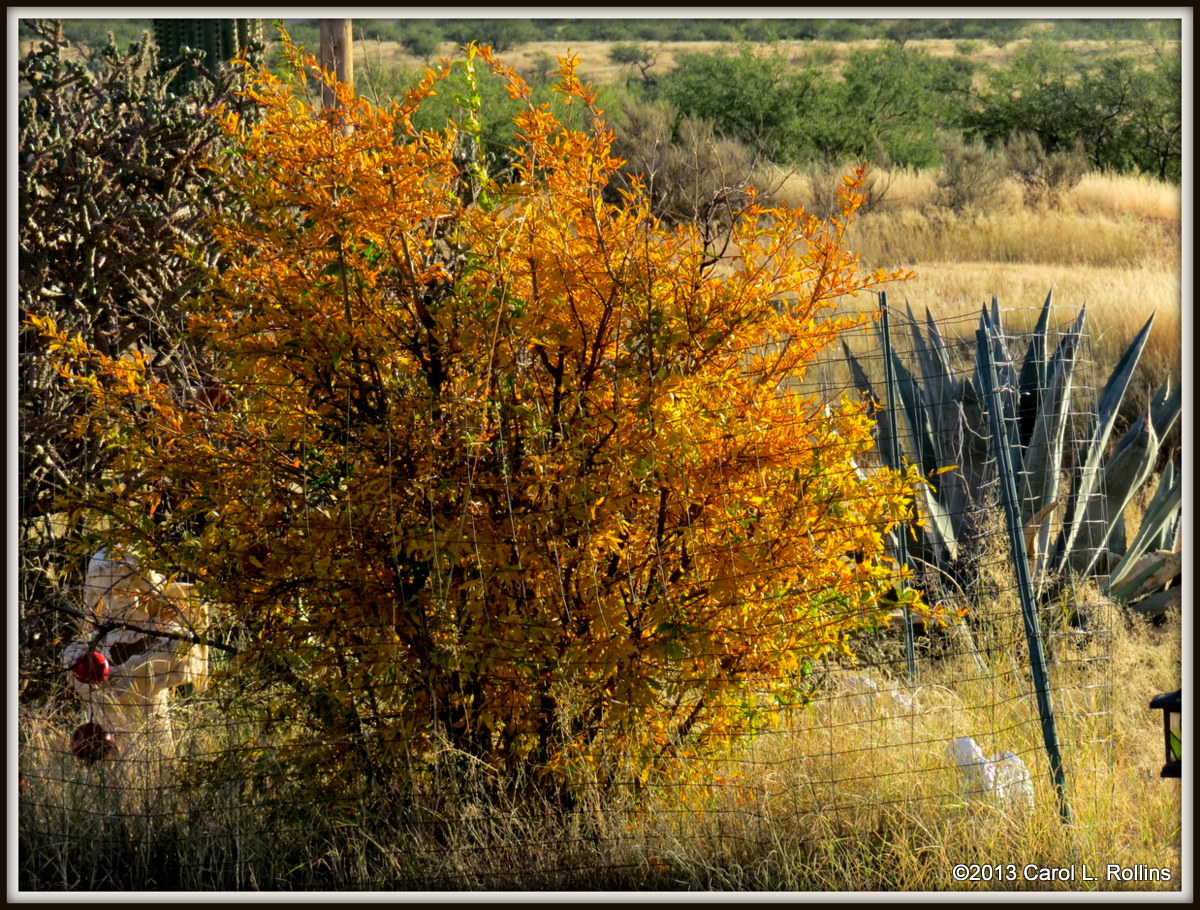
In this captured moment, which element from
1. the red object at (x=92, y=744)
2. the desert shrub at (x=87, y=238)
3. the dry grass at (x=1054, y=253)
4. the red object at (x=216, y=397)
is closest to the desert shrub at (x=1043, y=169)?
the dry grass at (x=1054, y=253)

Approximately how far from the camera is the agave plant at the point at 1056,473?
5.69m

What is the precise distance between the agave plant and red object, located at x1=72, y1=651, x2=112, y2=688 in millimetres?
3358

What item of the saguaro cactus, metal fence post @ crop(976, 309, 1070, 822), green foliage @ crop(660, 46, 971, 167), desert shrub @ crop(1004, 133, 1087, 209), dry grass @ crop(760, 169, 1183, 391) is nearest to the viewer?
metal fence post @ crop(976, 309, 1070, 822)

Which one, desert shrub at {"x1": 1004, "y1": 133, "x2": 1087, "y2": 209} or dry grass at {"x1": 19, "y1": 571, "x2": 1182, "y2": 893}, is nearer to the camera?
dry grass at {"x1": 19, "y1": 571, "x2": 1182, "y2": 893}

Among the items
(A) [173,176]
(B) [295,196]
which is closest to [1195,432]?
(B) [295,196]

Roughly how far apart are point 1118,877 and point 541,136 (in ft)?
7.97

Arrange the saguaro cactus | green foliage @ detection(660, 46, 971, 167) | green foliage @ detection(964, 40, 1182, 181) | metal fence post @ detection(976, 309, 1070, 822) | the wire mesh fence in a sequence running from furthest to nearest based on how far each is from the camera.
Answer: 1. green foliage @ detection(964, 40, 1182, 181)
2. green foliage @ detection(660, 46, 971, 167)
3. the saguaro cactus
4. metal fence post @ detection(976, 309, 1070, 822)
5. the wire mesh fence

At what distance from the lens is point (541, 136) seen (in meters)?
2.86

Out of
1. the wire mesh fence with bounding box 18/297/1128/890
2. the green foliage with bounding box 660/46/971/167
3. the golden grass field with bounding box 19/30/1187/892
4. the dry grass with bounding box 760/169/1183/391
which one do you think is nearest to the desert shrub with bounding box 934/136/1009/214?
the dry grass with bounding box 760/169/1183/391

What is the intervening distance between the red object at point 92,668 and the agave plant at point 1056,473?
3358 millimetres

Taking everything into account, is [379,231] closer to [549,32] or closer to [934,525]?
[934,525]

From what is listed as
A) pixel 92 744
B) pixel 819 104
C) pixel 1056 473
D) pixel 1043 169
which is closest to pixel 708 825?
pixel 92 744

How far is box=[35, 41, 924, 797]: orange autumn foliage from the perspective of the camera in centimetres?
291

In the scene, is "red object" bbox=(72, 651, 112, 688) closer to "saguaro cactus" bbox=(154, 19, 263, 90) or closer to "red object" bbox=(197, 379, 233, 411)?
"red object" bbox=(197, 379, 233, 411)
